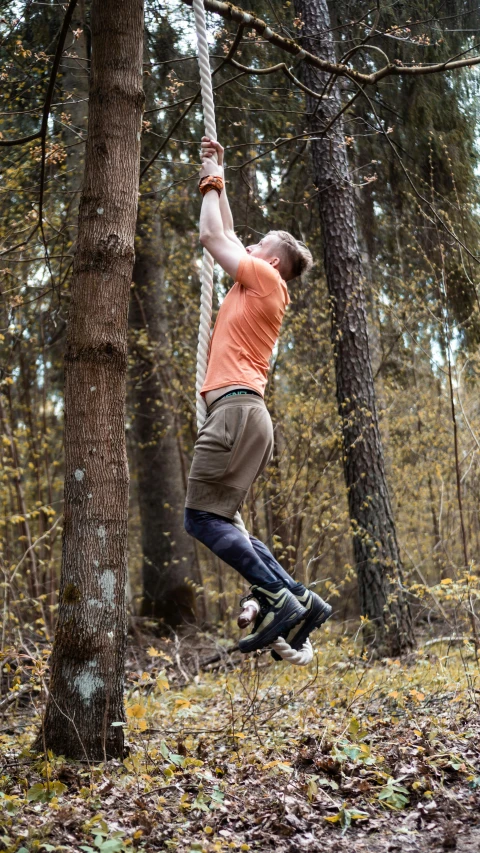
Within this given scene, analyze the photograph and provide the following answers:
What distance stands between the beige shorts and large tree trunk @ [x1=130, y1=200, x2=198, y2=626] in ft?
19.6

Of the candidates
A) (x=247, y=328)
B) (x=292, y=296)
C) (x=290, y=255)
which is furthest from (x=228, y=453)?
(x=292, y=296)

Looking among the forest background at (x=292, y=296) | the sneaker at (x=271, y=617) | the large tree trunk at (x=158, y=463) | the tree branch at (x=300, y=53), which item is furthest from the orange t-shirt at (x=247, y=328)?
the large tree trunk at (x=158, y=463)

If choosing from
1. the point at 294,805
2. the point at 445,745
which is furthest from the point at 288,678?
the point at 294,805

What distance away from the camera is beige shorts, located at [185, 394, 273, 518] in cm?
341

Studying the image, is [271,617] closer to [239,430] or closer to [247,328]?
[239,430]

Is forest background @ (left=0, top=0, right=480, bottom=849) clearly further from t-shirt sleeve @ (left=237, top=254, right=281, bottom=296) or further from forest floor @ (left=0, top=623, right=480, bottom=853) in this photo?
t-shirt sleeve @ (left=237, top=254, right=281, bottom=296)

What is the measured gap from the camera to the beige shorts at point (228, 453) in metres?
3.41

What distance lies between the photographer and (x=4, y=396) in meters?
7.66

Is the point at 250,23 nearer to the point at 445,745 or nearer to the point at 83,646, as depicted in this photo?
the point at 83,646

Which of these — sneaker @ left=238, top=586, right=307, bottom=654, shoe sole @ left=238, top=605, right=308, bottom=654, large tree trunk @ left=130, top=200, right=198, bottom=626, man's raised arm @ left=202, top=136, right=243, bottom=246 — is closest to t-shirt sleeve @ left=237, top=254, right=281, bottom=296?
man's raised arm @ left=202, top=136, right=243, bottom=246

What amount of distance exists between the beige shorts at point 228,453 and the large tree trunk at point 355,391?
405 centimetres

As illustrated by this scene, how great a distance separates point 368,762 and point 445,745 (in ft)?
1.65

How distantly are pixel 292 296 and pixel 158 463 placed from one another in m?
2.66

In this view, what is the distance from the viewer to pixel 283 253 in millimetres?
3699
